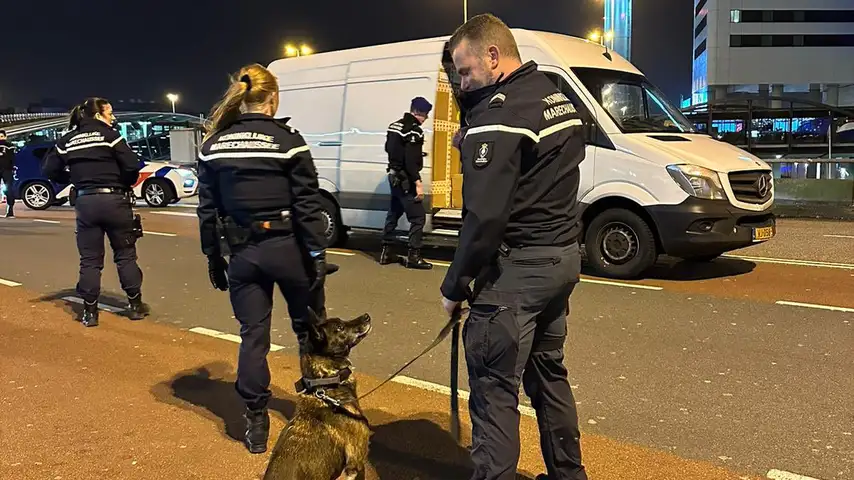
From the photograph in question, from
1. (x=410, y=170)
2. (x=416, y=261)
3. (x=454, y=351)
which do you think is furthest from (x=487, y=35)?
(x=416, y=261)

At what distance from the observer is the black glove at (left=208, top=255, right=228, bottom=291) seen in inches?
159

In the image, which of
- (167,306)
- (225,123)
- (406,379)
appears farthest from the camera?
(167,306)

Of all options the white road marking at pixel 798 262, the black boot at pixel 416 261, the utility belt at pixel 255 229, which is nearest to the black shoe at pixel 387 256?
the black boot at pixel 416 261

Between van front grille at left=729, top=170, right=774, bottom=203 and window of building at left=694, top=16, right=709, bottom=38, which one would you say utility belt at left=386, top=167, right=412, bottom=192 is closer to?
van front grille at left=729, top=170, right=774, bottom=203

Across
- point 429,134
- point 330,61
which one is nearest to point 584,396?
point 429,134

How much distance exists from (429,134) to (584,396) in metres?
5.67

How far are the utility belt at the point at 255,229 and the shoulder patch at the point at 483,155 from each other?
1.44 meters

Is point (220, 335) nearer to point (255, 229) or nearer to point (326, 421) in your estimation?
point (255, 229)

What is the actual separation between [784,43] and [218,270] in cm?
8605

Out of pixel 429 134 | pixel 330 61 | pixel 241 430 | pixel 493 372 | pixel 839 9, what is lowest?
pixel 241 430

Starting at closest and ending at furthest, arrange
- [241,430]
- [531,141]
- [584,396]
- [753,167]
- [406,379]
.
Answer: [531,141] < [241,430] < [584,396] < [406,379] < [753,167]

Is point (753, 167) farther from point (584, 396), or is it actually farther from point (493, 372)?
point (493, 372)

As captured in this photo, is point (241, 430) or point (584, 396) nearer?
point (241, 430)

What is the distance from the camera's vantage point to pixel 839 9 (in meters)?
77.3
